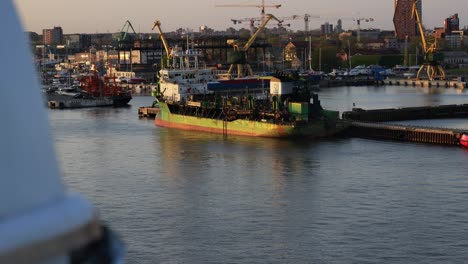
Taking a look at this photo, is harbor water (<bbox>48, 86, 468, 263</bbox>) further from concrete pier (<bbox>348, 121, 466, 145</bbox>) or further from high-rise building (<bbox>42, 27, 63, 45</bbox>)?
high-rise building (<bbox>42, 27, 63, 45</bbox>)

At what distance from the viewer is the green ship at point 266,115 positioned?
12930mm

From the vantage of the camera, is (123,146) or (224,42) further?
(224,42)

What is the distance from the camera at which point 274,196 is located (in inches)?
298

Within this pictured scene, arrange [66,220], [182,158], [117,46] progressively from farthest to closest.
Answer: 1. [117,46]
2. [182,158]
3. [66,220]

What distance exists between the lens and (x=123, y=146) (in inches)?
481

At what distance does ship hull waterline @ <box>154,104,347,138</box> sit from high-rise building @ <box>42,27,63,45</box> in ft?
192

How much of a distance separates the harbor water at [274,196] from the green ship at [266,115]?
31cm

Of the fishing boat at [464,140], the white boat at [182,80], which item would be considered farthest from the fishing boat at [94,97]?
the fishing boat at [464,140]

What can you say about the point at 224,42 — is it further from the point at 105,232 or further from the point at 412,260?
the point at 105,232

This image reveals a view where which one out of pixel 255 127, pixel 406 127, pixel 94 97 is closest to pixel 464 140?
pixel 406 127

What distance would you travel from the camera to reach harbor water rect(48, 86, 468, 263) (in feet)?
17.8

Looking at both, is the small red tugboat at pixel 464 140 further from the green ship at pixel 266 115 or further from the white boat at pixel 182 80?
the white boat at pixel 182 80

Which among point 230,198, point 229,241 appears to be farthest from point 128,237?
point 230,198

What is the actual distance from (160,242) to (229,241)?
17.4 inches
